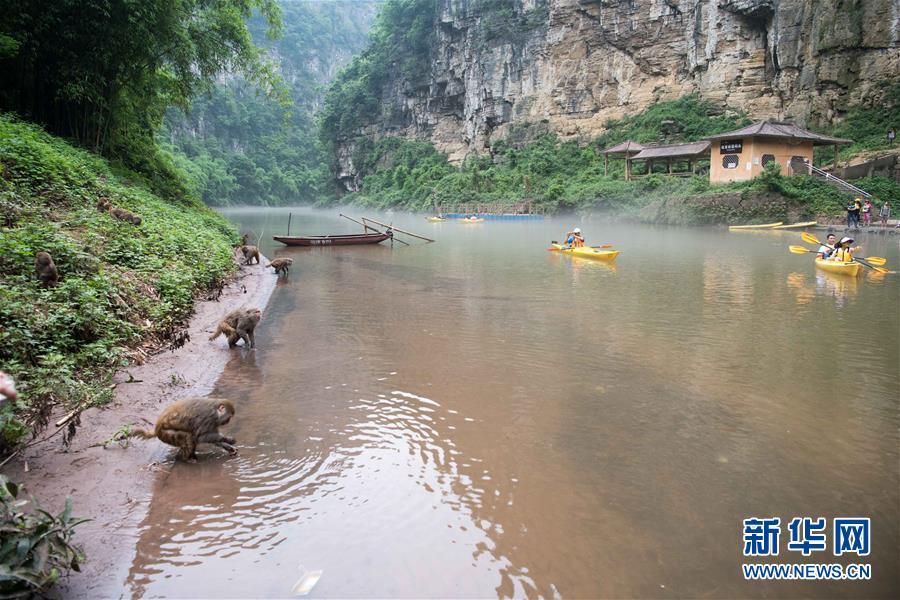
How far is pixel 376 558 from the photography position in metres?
3.86

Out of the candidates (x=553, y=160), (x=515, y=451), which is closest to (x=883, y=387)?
(x=515, y=451)

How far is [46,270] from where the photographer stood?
6.41 metres

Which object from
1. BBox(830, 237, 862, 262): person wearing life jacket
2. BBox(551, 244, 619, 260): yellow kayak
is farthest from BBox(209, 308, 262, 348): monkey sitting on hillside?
BBox(830, 237, 862, 262): person wearing life jacket

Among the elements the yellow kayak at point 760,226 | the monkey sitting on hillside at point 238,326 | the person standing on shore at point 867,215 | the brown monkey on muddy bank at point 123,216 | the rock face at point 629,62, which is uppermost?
the rock face at point 629,62

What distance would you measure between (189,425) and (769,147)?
34950mm

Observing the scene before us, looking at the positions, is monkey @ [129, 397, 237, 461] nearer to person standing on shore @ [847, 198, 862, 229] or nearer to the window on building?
person standing on shore @ [847, 198, 862, 229]

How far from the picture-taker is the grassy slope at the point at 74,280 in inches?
197

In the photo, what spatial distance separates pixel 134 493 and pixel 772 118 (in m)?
43.5

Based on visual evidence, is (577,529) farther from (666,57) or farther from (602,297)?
(666,57)

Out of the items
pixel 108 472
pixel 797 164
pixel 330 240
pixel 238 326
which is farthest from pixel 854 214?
pixel 108 472

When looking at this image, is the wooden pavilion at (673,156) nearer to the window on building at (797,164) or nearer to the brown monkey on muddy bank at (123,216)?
the window on building at (797,164)

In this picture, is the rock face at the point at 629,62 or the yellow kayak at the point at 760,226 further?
the rock face at the point at 629,62

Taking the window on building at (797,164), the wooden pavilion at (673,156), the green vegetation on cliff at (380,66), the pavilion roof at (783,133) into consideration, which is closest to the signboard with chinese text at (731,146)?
the pavilion roof at (783,133)

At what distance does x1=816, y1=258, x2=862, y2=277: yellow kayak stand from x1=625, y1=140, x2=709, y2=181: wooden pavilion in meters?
22.7
